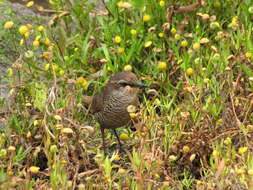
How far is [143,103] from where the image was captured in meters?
7.50

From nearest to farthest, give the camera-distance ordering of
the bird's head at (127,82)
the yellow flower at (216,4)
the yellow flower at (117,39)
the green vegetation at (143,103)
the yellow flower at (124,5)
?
the green vegetation at (143,103) → the bird's head at (127,82) → the yellow flower at (124,5) → the yellow flower at (117,39) → the yellow flower at (216,4)

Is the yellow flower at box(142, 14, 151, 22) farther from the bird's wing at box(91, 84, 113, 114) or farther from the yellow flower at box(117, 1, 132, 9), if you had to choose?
the bird's wing at box(91, 84, 113, 114)

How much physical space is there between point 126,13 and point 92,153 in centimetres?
193

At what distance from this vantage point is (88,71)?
309 inches

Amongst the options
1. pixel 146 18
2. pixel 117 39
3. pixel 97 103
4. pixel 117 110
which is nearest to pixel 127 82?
pixel 117 110

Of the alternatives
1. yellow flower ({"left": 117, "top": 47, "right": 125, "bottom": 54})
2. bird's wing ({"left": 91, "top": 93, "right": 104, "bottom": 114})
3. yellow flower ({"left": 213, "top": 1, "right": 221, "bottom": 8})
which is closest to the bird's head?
bird's wing ({"left": 91, "top": 93, "right": 104, "bottom": 114})

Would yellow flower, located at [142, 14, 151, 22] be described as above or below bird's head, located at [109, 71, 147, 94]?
above

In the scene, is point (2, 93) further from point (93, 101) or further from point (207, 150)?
point (207, 150)

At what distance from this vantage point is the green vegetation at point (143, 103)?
5.66 m

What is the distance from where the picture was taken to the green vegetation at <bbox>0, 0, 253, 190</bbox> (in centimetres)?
566

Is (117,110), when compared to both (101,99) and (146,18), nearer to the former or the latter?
(101,99)

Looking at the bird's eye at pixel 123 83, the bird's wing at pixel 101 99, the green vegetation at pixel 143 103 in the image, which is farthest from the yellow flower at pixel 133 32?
the bird's eye at pixel 123 83

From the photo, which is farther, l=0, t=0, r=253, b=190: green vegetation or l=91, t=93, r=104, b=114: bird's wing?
l=91, t=93, r=104, b=114: bird's wing

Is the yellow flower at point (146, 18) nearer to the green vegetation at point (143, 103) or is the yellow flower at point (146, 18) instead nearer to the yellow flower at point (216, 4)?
the green vegetation at point (143, 103)
